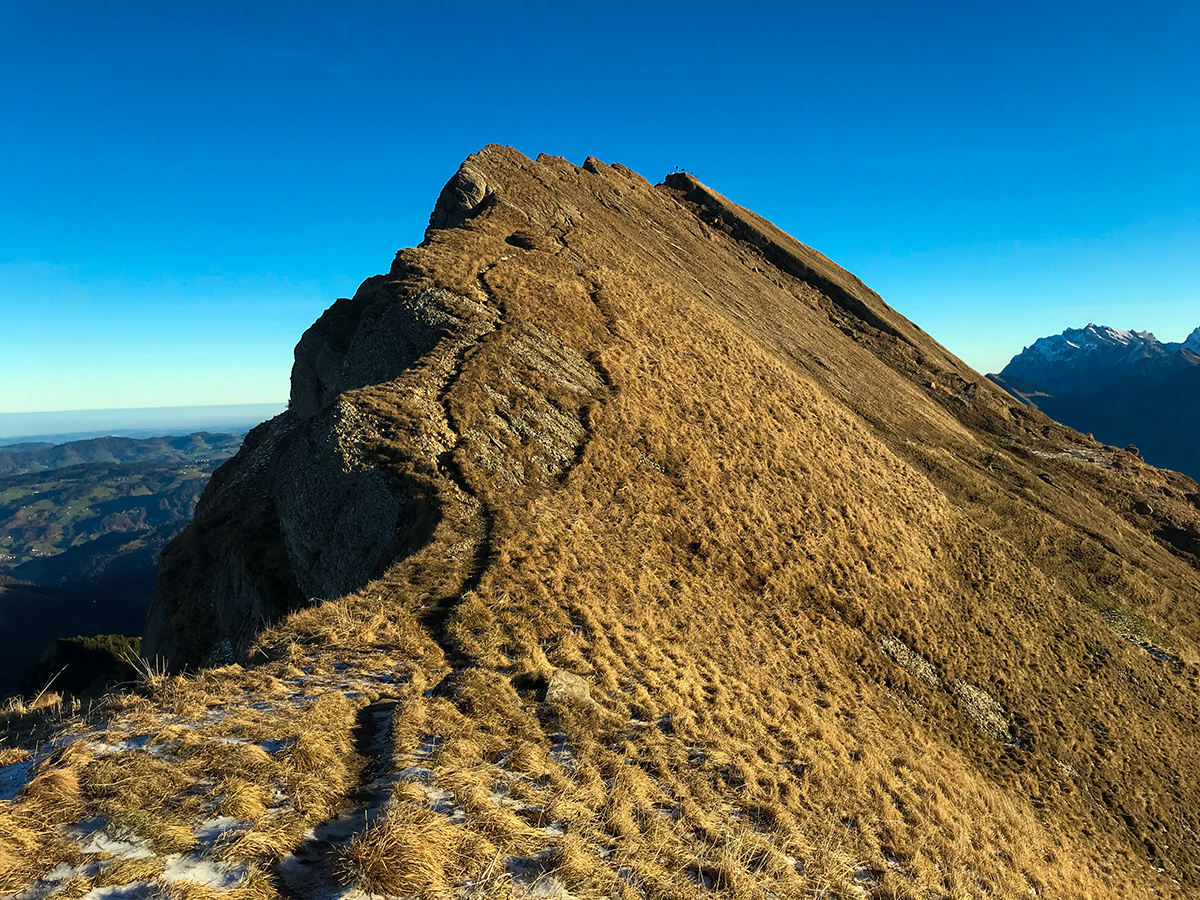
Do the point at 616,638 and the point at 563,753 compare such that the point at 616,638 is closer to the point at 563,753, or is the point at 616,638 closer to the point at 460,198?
the point at 563,753

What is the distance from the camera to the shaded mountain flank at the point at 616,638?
772 centimetres

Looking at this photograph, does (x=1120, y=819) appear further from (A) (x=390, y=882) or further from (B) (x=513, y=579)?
(A) (x=390, y=882)

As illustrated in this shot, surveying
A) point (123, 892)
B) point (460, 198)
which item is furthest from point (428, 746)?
point (460, 198)

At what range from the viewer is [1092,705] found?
25.2 meters

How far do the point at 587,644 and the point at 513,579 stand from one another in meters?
3.16

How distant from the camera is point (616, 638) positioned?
1666cm

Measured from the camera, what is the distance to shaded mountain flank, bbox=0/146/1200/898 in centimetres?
772

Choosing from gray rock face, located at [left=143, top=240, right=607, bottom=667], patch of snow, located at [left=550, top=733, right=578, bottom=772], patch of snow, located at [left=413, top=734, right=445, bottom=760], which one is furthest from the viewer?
gray rock face, located at [left=143, top=240, right=607, bottom=667]

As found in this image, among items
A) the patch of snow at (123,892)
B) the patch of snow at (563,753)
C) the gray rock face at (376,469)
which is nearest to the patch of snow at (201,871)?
the patch of snow at (123,892)

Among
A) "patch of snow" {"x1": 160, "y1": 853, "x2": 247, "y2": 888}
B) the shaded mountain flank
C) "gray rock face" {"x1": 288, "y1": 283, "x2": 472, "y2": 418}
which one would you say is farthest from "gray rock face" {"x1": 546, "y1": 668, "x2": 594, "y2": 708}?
"gray rock face" {"x1": 288, "y1": 283, "x2": 472, "y2": 418}

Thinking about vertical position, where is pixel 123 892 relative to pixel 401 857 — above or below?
above

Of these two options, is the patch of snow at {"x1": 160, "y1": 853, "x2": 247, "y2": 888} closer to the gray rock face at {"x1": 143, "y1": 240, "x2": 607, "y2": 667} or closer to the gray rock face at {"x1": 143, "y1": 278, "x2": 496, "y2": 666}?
the gray rock face at {"x1": 143, "y1": 240, "x2": 607, "y2": 667}

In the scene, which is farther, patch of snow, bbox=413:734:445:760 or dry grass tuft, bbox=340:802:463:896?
patch of snow, bbox=413:734:445:760

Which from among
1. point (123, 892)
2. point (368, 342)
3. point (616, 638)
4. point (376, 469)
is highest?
point (368, 342)
